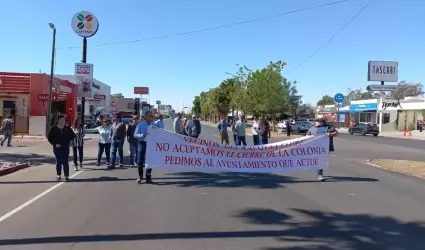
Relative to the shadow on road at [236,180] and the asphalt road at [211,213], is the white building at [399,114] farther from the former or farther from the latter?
the asphalt road at [211,213]

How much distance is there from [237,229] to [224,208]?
4.72 ft

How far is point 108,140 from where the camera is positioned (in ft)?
46.9

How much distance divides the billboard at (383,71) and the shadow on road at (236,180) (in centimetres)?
3820

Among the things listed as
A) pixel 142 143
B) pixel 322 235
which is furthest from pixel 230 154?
pixel 322 235

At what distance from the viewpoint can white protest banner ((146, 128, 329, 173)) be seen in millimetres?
11039

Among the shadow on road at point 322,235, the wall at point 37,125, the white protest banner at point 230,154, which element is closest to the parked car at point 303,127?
the wall at point 37,125

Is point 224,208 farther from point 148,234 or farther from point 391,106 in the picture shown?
point 391,106

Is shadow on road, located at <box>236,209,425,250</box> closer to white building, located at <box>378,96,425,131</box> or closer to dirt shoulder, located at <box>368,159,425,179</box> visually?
dirt shoulder, located at <box>368,159,425,179</box>

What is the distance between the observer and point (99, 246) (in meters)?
5.71

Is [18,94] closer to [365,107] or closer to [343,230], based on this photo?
[343,230]

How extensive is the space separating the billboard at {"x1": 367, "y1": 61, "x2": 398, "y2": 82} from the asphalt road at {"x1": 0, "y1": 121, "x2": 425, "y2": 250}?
1505 inches

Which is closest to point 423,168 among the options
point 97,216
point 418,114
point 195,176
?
point 195,176

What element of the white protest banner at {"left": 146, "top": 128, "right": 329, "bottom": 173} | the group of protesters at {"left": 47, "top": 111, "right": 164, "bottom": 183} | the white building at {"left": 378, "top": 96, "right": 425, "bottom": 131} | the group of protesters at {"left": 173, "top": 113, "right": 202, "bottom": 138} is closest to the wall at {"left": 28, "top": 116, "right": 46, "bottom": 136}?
the group of protesters at {"left": 173, "top": 113, "right": 202, "bottom": 138}

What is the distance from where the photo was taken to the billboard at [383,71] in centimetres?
4794
